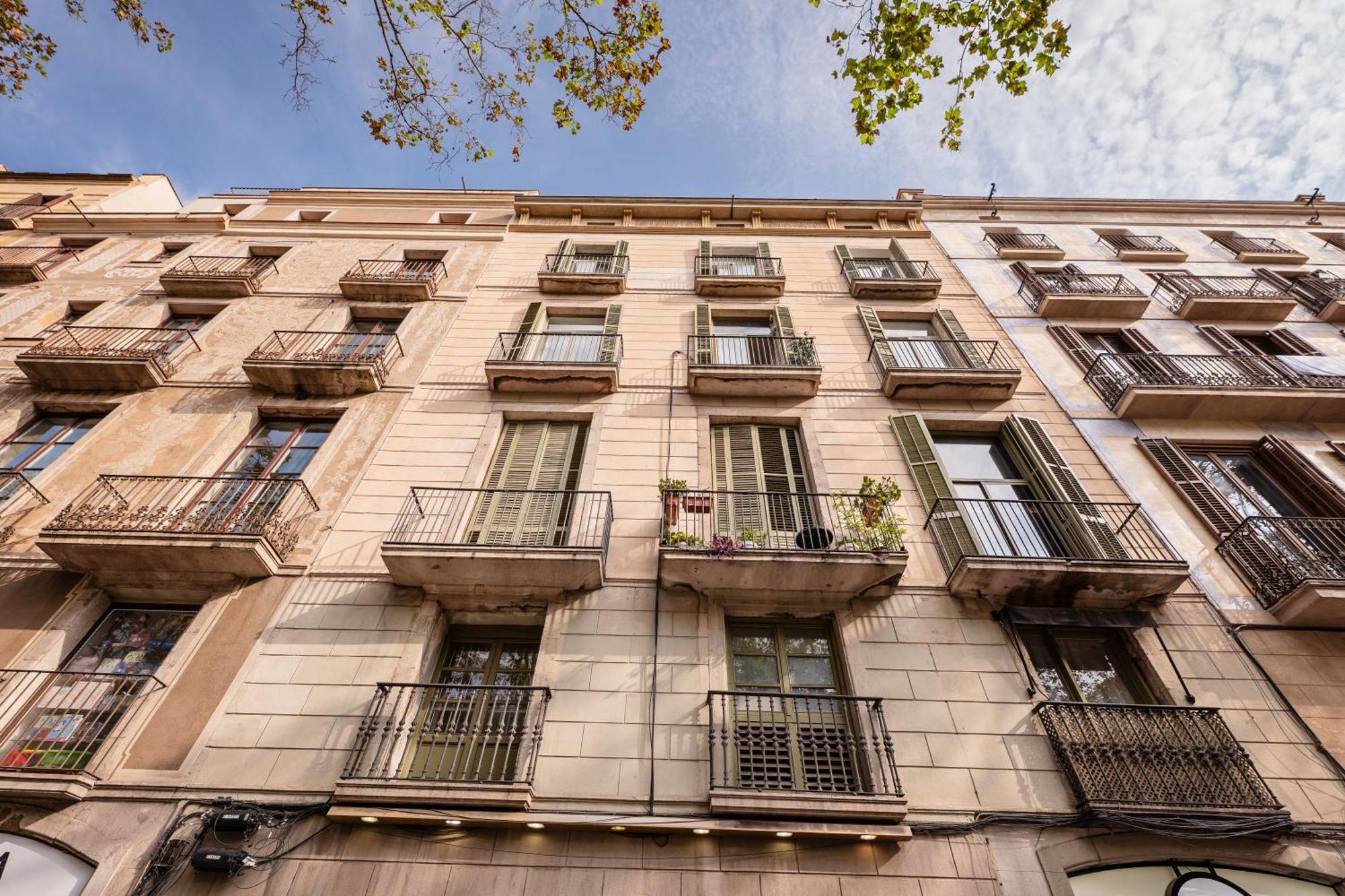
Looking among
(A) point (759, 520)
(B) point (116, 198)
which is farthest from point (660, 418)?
(B) point (116, 198)

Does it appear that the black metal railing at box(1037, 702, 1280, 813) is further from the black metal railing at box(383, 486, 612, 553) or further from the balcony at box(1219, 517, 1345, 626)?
the black metal railing at box(383, 486, 612, 553)

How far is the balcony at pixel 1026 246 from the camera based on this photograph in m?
14.6

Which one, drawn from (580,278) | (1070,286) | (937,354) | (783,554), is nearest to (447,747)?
(783,554)

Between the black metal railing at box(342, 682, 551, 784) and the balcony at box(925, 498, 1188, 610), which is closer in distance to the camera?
the black metal railing at box(342, 682, 551, 784)

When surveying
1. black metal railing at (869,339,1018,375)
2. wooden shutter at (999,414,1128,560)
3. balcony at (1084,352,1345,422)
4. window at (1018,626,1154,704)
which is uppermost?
black metal railing at (869,339,1018,375)

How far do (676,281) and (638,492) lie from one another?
717 centimetres

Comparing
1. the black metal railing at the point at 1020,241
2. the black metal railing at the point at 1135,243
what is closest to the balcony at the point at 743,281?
the black metal railing at the point at 1020,241

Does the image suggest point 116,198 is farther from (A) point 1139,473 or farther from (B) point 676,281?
(A) point 1139,473

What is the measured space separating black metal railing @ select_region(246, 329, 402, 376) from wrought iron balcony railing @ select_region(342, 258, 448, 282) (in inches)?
59.1

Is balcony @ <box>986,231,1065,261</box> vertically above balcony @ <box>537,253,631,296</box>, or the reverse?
balcony @ <box>986,231,1065,261</box>

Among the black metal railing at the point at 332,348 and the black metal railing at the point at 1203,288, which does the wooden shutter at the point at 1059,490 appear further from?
the black metal railing at the point at 332,348

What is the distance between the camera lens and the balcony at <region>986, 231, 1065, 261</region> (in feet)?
47.9

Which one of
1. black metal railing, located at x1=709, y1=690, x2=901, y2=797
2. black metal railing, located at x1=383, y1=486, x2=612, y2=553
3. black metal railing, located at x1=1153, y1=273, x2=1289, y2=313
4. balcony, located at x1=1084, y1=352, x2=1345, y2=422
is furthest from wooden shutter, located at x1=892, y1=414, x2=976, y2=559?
black metal railing, located at x1=1153, y1=273, x2=1289, y2=313

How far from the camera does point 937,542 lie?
8047 millimetres
